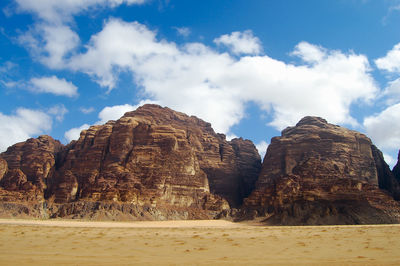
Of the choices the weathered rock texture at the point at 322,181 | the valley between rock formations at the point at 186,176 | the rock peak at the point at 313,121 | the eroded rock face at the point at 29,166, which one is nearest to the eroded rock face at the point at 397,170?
the valley between rock formations at the point at 186,176

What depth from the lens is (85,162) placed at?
130625 mm

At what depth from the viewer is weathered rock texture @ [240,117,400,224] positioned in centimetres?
6769

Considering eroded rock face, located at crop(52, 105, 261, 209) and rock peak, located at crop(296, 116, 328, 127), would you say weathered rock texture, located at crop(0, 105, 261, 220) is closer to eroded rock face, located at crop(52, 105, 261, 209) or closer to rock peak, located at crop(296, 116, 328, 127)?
eroded rock face, located at crop(52, 105, 261, 209)

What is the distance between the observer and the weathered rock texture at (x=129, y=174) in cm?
10269

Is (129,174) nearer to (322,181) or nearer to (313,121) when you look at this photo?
(322,181)

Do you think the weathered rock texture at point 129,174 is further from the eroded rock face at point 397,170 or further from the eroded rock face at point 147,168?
the eroded rock face at point 397,170

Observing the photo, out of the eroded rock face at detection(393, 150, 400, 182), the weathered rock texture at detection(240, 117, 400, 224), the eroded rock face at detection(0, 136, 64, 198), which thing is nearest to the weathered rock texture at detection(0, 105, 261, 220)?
the eroded rock face at detection(0, 136, 64, 198)

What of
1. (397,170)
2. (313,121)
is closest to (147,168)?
(313,121)

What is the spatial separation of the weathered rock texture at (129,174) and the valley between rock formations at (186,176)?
1.32 ft

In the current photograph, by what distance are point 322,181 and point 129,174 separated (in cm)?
6431

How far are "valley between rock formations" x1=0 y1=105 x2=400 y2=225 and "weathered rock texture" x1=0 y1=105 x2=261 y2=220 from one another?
15.8 inches

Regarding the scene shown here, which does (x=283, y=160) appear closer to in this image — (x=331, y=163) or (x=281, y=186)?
(x=331, y=163)

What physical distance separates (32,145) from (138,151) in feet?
159

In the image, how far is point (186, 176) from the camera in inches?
5027
